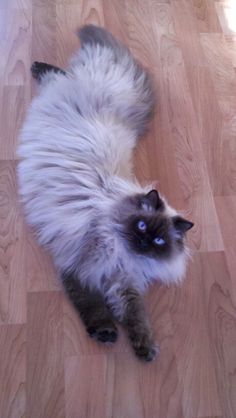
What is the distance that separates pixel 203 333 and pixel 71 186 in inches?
28.0

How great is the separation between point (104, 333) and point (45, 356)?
21 cm

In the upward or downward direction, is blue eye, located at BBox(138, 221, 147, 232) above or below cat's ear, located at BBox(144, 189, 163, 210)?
below

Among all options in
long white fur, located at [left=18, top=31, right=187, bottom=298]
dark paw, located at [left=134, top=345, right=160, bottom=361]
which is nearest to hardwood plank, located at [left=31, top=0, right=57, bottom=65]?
long white fur, located at [left=18, top=31, right=187, bottom=298]

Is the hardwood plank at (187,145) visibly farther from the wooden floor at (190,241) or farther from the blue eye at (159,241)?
the blue eye at (159,241)

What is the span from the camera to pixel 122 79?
1.72 metres

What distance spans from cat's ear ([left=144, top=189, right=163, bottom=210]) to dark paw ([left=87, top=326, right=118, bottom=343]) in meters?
0.43

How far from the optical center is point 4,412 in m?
1.26

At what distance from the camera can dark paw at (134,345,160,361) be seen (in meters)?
1.37

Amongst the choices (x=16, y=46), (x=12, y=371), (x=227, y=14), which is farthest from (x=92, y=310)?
(x=227, y=14)

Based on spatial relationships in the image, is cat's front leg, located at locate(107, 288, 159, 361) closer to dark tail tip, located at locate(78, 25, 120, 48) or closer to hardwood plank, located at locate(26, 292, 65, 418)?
hardwood plank, located at locate(26, 292, 65, 418)

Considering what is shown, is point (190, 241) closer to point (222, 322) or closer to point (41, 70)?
point (222, 322)

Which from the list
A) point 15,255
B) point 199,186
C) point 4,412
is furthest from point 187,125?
point 4,412

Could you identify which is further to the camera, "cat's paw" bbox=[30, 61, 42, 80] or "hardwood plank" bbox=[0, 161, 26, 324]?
"cat's paw" bbox=[30, 61, 42, 80]

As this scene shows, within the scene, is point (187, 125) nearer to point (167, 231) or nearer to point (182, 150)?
point (182, 150)
